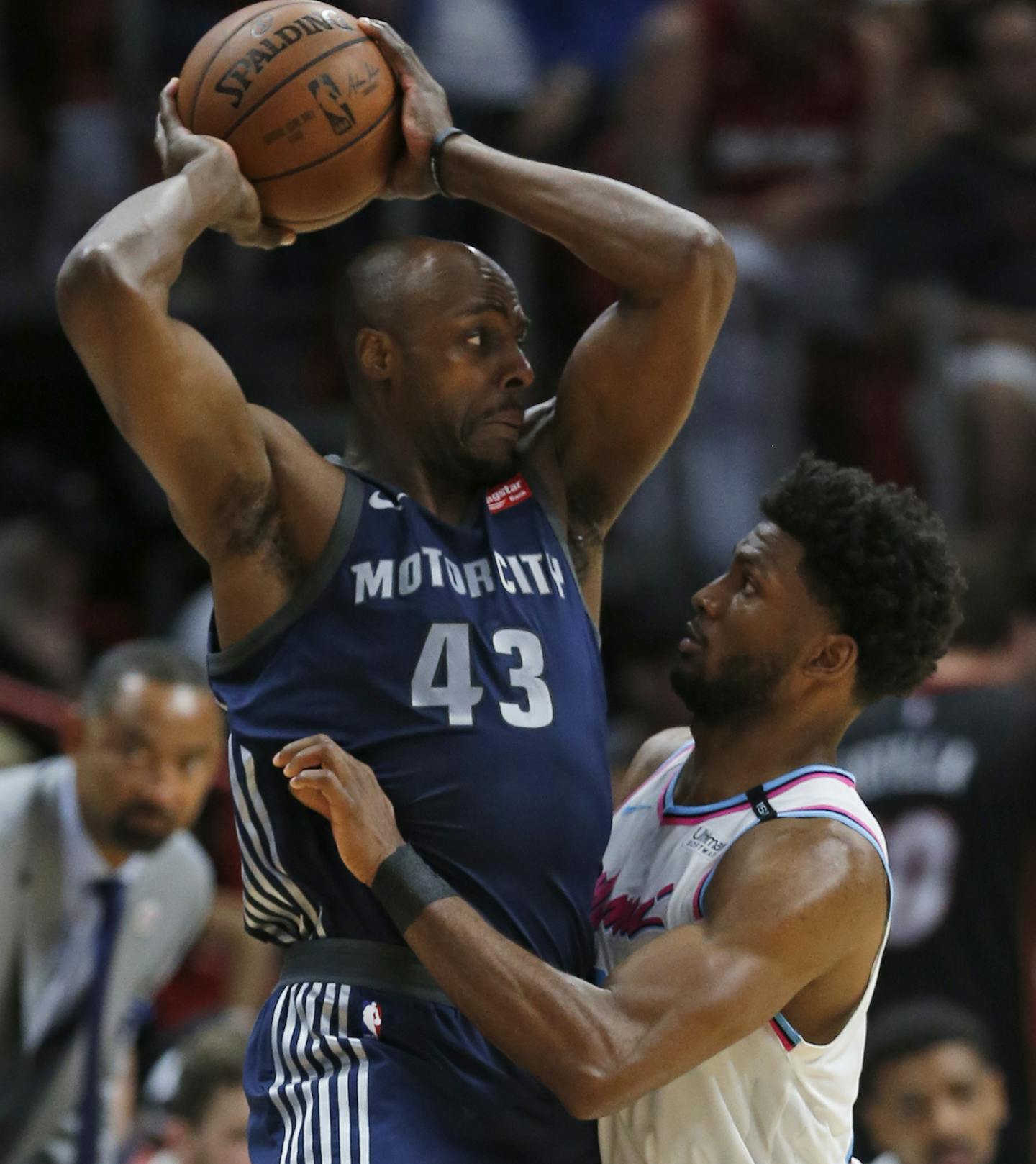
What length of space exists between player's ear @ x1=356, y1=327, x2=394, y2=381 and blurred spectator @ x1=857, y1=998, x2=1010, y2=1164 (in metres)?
2.77

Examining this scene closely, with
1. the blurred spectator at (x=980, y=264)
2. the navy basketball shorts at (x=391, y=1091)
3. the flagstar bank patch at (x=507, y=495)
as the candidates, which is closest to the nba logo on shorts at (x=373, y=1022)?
the navy basketball shorts at (x=391, y=1091)

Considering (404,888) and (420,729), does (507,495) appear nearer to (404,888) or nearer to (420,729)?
(420,729)

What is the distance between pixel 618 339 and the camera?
387cm

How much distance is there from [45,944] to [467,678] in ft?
9.84

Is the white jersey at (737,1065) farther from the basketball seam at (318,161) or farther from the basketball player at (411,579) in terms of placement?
the basketball seam at (318,161)

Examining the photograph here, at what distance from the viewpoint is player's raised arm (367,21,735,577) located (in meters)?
3.80

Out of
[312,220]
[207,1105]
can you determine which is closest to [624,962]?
[312,220]

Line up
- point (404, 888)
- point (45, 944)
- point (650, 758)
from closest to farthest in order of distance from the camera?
point (404, 888) → point (650, 758) → point (45, 944)

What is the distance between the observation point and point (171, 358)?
342 centimetres

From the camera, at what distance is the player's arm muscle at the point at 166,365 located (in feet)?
11.1

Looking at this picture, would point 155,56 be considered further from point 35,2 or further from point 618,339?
point 618,339

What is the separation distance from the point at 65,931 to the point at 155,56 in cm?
405

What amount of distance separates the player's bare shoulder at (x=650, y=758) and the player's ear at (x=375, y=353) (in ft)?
3.36

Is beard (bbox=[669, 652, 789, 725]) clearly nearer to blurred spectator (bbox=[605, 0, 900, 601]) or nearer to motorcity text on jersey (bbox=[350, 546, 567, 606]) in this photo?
motorcity text on jersey (bbox=[350, 546, 567, 606])
